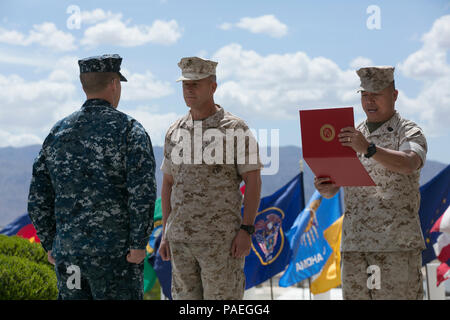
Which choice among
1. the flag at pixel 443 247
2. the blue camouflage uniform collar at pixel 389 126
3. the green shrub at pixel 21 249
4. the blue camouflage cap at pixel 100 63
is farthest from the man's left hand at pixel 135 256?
the flag at pixel 443 247

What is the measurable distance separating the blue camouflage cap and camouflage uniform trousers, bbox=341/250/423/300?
5.87ft

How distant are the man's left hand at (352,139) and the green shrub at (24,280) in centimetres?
270

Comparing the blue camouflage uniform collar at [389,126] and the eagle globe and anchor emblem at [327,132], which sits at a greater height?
the blue camouflage uniform collar at [389,126]

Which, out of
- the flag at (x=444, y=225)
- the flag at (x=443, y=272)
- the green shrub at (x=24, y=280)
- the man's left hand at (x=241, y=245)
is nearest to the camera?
the man's left hand at (x=241, y=245)

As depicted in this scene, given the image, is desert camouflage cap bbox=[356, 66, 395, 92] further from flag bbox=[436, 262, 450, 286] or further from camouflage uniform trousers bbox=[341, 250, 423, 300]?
flag bbox=[436, 262, 450, 286]

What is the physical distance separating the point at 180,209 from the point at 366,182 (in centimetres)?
114

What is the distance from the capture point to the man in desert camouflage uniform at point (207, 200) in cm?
375

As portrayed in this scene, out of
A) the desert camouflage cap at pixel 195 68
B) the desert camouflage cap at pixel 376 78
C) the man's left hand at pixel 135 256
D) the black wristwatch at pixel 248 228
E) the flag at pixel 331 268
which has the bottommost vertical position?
the flag at pixel 331 268

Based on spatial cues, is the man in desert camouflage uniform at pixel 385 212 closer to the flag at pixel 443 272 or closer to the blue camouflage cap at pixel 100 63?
the blue camouflage cap at pixel 100 63

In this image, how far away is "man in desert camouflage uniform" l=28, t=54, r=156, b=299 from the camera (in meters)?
3.20

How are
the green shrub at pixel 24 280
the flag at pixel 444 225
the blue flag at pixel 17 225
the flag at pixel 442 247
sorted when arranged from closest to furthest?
the green shrub at pixel 24 280 → the flag at pixel 444 225 → the flag at pixel 442 247 → the blue flag at pixel 17 225

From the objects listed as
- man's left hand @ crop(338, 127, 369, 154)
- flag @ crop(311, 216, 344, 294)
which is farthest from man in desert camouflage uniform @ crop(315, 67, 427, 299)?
flag @ crop(311, 216, 344, 294)

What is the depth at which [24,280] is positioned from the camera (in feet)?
15.6
